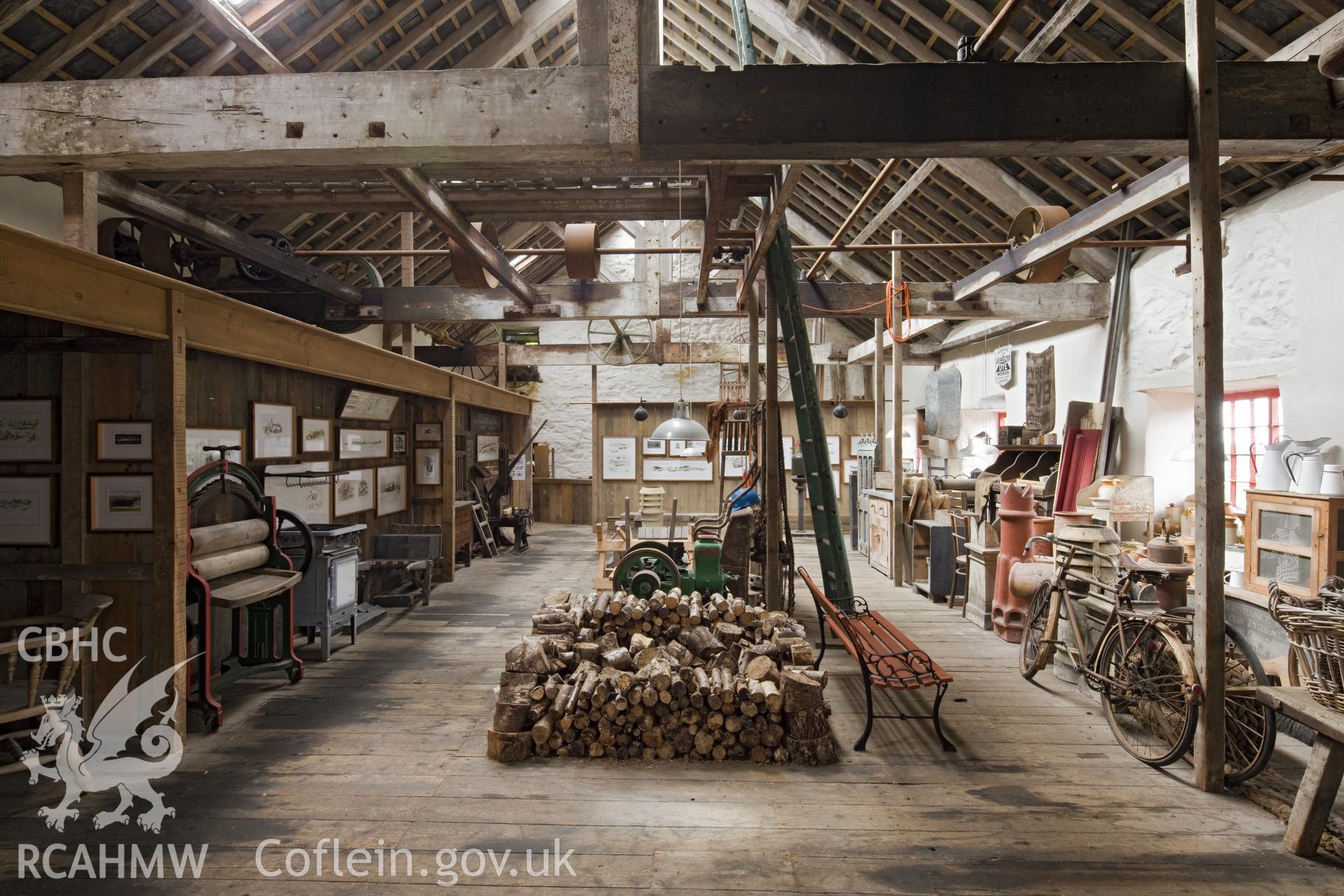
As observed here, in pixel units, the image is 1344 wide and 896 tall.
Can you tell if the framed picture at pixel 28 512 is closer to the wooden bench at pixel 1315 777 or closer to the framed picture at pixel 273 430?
the framed picture at pixel 273 430

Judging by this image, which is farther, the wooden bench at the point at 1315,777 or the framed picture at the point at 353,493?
the framed picture at the point at 353,493

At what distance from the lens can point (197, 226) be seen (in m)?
4.79

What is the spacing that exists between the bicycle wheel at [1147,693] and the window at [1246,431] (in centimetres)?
296

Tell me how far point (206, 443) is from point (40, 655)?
2023mm

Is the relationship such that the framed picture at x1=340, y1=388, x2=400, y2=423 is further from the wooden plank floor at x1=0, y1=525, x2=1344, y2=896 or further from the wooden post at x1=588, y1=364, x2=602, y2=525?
the wooden post at x1=588, y1=364, x2=602, y2=525

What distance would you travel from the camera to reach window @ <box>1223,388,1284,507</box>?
5.36 m

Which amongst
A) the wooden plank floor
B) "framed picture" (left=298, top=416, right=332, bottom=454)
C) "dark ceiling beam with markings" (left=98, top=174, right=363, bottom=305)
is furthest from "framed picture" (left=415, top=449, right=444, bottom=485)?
the wooden plank floor

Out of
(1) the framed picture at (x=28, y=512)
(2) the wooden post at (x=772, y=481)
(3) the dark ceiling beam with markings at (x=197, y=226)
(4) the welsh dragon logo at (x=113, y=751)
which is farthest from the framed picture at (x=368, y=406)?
(2) the wooden post at (x=772, y=481)

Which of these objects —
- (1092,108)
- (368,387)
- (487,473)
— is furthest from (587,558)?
(1092,108)

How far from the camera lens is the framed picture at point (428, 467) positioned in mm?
8141

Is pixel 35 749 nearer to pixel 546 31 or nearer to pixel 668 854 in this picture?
pixel 668 854

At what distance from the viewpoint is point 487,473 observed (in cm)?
1155

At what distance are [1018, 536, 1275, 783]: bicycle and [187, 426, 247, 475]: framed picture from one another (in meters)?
5.74

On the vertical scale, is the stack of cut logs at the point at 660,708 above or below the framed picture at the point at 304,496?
below
